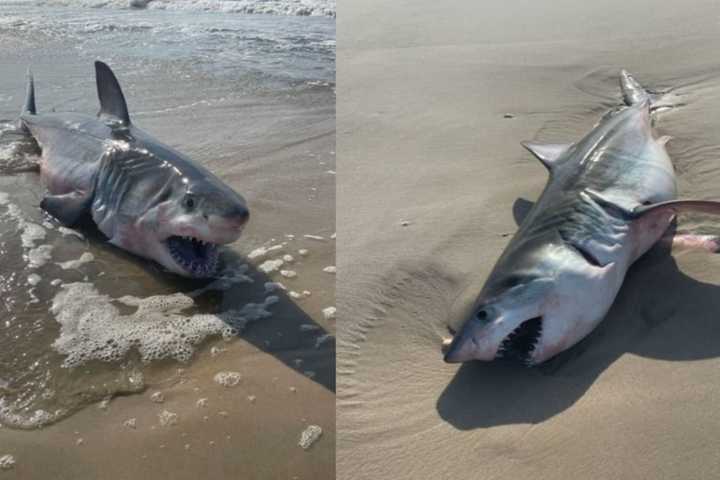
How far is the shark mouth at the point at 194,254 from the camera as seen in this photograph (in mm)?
3291

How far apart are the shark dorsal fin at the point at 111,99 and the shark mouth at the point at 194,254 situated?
1.36 meters

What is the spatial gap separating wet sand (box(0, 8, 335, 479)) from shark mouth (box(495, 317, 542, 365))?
0.64m

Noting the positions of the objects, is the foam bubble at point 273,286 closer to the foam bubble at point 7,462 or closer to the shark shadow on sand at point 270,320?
the shark shadow on sand at point 270,320

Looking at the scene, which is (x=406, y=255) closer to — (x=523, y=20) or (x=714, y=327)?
(x=714, y=327)

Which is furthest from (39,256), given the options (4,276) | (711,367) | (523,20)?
(523,20)

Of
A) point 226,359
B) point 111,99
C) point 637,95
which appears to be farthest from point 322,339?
point 637,95

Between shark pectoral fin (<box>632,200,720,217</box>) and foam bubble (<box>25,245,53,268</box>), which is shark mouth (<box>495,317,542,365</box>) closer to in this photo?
shark pectoral fin (<box>632,200,720,217</box>)

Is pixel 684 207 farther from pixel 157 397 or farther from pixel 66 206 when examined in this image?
pixel 66 206

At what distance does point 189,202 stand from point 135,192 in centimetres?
56

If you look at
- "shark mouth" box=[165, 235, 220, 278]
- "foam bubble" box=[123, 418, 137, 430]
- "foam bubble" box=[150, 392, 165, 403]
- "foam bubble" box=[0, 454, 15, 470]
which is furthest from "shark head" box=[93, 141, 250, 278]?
"foam bubble" box=[0, 454, 15, 470]

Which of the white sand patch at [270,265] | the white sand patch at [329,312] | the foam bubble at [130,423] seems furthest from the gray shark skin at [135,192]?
the foam bubble at [130,423]

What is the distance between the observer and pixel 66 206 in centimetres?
390

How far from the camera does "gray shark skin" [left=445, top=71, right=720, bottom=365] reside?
7.42ft

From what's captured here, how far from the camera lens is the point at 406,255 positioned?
123 inches
